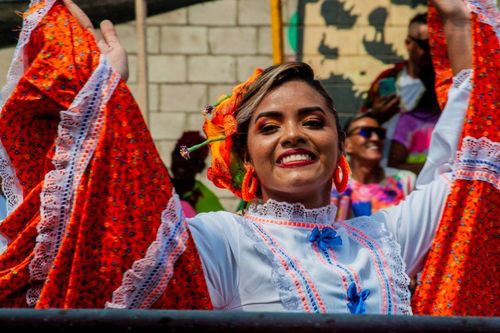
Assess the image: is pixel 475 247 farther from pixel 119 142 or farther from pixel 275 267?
pixel 119 142

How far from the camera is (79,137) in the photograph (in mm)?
2438

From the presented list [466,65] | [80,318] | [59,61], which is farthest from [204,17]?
[80,318]

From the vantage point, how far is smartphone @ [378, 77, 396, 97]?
5512 mm

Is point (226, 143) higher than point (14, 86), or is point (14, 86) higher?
point (14, 86)

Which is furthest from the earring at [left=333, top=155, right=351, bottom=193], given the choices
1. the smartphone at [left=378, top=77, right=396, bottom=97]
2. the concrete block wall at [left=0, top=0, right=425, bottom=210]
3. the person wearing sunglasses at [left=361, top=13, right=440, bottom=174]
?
the concrete block wall at [left=0, top=0, right=425, bottom=210]

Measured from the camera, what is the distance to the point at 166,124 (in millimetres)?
6539

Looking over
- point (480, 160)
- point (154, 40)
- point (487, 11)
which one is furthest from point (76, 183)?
point (154, 40)

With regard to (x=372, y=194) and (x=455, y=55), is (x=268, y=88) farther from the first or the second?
(x=372, y=194)

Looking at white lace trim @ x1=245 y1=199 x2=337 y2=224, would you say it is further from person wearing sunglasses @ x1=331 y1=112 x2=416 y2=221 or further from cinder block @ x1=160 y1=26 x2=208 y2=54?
cinder block @ x1=160 y1=26 x2=208 y2=54

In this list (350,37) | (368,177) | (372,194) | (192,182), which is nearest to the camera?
(372,194)

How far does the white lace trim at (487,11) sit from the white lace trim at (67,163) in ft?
3.65

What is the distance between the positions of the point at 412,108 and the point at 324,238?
276 centimetres

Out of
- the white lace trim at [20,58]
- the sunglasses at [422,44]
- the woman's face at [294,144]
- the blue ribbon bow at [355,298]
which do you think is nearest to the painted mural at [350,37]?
the sunglasses at [422,44]

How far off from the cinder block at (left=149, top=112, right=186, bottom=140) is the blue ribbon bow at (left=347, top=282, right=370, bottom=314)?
3976mm
